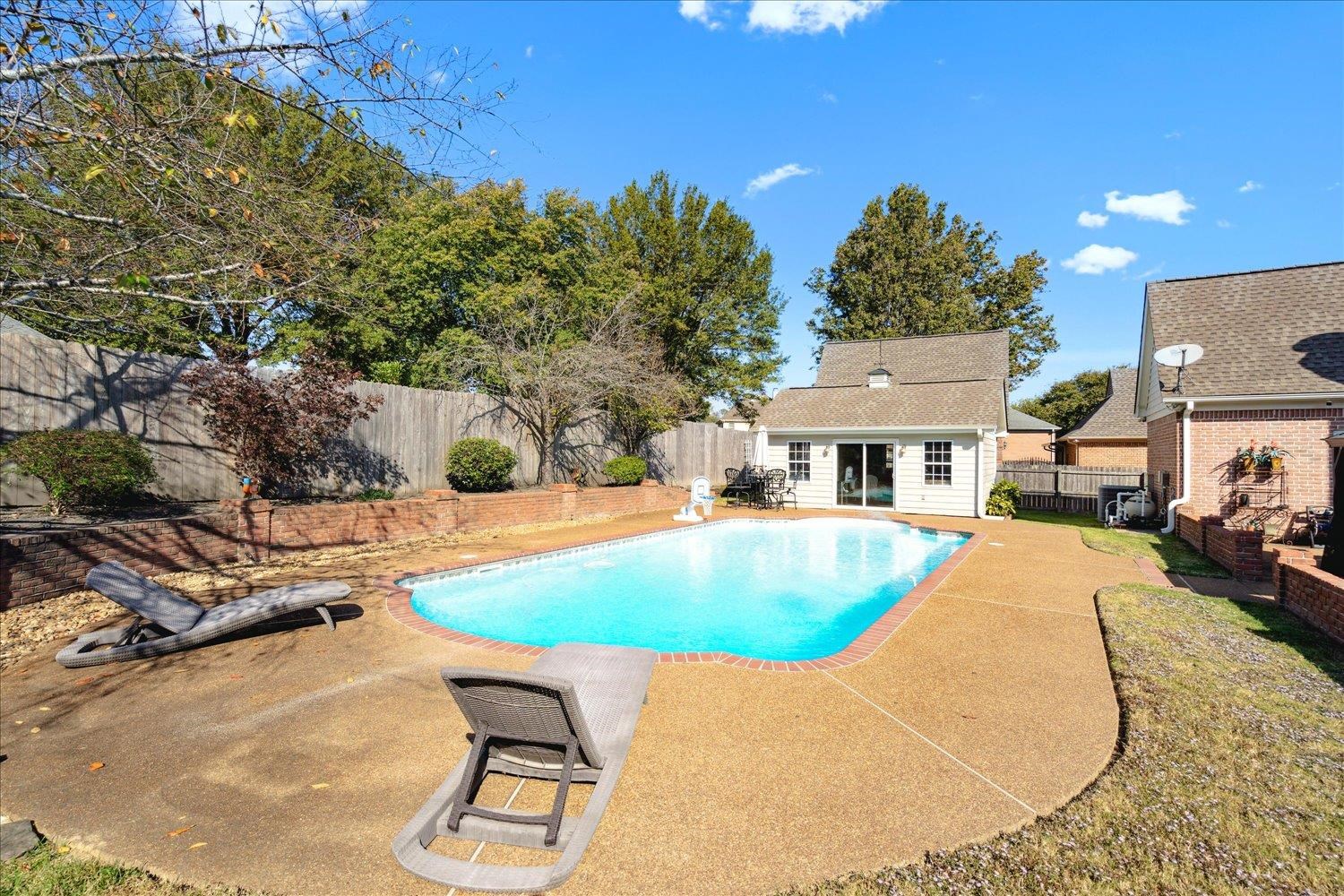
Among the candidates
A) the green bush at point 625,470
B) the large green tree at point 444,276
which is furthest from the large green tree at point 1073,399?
the large green tree at point 444,276

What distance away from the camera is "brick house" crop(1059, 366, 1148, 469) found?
2584cm

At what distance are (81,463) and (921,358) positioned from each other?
2389 cm

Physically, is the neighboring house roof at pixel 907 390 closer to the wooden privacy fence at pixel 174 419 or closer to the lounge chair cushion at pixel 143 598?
the wooden privacy fence at pixel 174 419

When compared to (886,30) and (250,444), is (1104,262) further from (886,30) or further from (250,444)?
(250,444)

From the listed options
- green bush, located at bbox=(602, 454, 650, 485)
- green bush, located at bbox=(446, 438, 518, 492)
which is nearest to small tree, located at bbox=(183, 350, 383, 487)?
green bush, located at bbox=(446, 438, 518, 492)

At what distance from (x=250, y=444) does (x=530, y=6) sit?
7562mm

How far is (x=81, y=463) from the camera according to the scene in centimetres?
746

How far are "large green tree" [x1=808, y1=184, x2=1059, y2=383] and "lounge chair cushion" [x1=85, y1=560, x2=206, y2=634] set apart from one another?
111ft

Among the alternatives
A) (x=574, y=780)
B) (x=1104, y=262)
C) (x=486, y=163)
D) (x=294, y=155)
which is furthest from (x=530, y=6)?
(x=1104, y=262)

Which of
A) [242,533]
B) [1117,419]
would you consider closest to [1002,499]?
[1117,419]

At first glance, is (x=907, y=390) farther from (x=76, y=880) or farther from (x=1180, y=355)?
(x=76, y=880)

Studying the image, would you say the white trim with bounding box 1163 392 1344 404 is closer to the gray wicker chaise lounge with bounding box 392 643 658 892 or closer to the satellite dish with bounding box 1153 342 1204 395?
the satellite dish with bounding box 1153 342 1204 395

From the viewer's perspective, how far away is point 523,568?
30.8 ft

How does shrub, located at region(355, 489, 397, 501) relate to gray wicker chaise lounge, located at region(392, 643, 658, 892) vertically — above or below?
above
